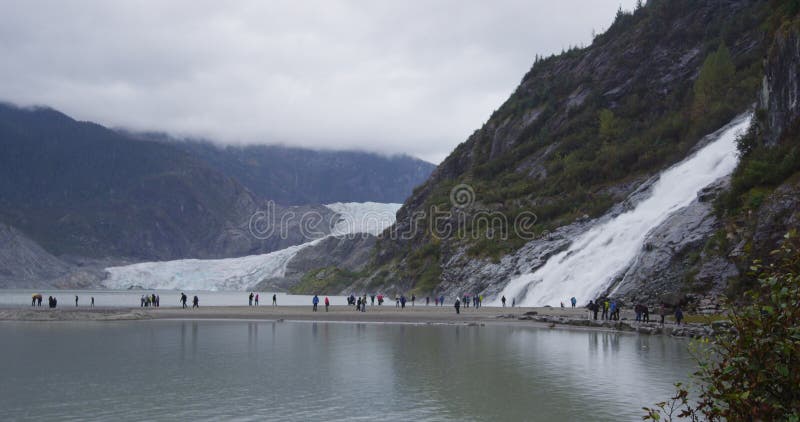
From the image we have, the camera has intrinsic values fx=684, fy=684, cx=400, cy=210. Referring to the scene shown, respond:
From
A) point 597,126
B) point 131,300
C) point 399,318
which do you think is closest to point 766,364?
point 399,318

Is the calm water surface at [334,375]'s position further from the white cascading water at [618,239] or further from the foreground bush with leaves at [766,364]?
the white cascading water at [618,239]

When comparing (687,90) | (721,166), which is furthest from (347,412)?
(687,90)

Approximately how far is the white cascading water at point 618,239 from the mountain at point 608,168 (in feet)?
1.36

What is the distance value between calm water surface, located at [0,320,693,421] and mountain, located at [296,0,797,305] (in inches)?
709

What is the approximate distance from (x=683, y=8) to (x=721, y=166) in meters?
47.6

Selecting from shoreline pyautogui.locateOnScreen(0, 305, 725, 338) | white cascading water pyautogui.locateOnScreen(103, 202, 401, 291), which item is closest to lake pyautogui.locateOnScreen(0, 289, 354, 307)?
shoreline pyautogui.locateOnScreen(0, 305, 725, 338)

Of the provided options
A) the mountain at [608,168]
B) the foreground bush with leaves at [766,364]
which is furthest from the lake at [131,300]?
the foreground bush with leaves at [766,364]

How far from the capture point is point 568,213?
75562 millimetres

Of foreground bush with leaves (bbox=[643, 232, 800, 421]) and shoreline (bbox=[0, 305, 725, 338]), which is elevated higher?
foreground bush with leaves (bbox=[643, 232, 800, 421])

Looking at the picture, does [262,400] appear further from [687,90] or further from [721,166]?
[687,90]

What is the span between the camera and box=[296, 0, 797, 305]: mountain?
4903cm

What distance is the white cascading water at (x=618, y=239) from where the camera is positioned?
5616 cm

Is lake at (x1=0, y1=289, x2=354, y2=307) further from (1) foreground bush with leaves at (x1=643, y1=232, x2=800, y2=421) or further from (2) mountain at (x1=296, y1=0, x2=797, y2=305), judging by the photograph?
(1) foreground bush with leaves at (x1=643, y1=232, x2=800, y2=421)

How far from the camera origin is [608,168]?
259 feet
